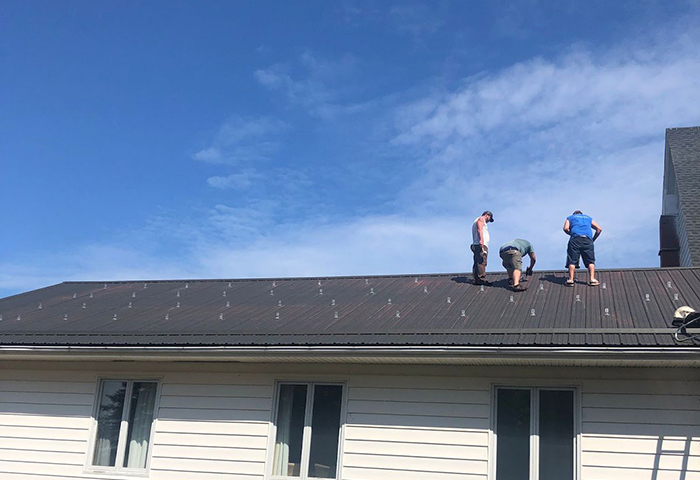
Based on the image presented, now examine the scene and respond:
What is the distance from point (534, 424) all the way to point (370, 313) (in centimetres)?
→ 293

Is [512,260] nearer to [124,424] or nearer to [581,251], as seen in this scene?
[581,251]

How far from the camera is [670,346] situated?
7328mm

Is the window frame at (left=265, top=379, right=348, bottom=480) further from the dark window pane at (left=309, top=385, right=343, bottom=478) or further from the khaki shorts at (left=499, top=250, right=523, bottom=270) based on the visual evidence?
the khaki shorts at (left=499, top=250, right=523, bottom=270)

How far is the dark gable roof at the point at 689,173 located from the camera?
1630cm

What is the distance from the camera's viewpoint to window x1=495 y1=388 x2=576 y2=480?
8.12 m

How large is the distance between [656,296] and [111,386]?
7.75m

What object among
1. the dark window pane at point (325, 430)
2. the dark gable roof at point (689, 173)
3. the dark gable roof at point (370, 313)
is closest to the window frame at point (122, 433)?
the dark gable roof at point (370, 313)

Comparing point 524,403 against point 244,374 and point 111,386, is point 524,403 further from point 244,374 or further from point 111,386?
point 111,386

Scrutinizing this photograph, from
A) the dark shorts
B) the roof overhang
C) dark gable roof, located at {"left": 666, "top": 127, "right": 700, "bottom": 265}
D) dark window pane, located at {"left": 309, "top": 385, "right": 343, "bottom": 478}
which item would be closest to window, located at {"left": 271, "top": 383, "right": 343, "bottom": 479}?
dark window pane, located at {"left": 309, "top": 385, "right": 343, "bottom": 478}

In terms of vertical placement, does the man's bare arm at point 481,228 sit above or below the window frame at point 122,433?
above

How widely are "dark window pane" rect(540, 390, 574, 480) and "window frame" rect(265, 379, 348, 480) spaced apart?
2437mm

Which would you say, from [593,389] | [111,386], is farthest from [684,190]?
[111,386]

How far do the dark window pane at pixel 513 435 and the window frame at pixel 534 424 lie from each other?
0.05 meters

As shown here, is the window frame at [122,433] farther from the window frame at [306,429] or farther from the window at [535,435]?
the window at [535,435]
